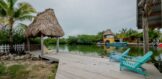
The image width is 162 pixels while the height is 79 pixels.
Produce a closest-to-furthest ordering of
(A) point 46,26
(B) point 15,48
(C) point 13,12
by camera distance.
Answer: (A) point 46,26, (C) point 13,12, (B) point 15,48

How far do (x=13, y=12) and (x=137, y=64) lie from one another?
42.6 feet

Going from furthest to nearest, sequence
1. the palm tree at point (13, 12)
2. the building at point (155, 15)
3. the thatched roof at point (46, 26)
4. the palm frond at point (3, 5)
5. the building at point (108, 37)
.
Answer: the building at point (108, 37) → the palm tree at point (13, 12) → the palm frond at point (3, 5) → the thatched roof at point (46, 26) → the building at point (155, 15)

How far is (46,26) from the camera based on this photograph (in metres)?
15.4

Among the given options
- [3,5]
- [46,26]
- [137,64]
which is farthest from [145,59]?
[3,5]

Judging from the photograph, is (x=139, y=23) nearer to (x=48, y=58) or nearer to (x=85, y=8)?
(x=48, y=58)

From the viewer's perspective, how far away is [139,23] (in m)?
9.59

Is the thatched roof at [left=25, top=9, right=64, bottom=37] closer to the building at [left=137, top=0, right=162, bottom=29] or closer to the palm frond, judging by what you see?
the palm frond

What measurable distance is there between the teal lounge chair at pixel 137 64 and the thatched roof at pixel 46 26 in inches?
354

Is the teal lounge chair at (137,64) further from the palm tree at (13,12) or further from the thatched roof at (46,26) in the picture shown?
the palm tree at (13,12)

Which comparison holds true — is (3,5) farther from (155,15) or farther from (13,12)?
(155,15)

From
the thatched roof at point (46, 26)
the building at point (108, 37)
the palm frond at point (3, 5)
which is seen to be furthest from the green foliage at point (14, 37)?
the building at point (108, 37)

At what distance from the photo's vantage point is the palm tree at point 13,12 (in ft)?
54.2

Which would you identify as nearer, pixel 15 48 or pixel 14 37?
pixel 15 48

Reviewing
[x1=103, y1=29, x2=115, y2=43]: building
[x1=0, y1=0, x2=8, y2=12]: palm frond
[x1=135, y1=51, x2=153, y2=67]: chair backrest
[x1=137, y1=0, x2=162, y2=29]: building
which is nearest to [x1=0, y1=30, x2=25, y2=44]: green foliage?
[x1=0, y1=0, x2=8, y2=12]: palm frond
